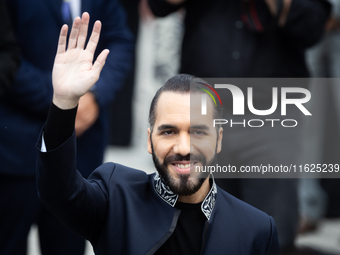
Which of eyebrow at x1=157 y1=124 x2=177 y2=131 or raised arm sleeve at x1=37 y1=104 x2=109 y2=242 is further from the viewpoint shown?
eyebrow at x1=157 y1=124 x2=177 y2=131

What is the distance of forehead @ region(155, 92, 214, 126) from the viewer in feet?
6.48

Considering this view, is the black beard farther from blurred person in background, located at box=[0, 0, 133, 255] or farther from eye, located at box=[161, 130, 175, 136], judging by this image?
blurred person in background, located at box=[0, 0, 133, 255]

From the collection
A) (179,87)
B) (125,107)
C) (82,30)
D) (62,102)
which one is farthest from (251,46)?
Answer: (125,107)

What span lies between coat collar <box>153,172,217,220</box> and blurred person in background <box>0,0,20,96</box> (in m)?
1.04

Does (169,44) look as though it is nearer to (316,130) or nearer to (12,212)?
(316,130)

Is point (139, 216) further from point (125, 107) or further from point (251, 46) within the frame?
point (125, 107)

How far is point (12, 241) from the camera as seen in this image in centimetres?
284

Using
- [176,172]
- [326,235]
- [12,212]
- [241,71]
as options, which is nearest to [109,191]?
[176,172]

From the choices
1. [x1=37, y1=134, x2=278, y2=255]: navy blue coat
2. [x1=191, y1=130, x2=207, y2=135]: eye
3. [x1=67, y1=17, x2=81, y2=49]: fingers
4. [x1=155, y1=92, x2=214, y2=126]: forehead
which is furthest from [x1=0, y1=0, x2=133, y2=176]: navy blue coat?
[x1=191, y1=130, x2=207, y2=135]: eye

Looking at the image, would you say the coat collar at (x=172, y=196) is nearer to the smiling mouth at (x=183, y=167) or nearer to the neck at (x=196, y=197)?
the neck at (x=196, y=197)

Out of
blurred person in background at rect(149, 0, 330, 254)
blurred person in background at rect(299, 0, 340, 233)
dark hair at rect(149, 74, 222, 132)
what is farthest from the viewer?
blurred person in background at rect(299, 0, 340, 233)

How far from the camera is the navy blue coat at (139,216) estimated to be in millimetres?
1894

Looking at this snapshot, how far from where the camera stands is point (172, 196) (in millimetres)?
2070

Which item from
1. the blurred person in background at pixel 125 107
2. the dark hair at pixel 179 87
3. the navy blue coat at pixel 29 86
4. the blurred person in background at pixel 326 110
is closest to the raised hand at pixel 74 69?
the dark hair at pixel 179 87
